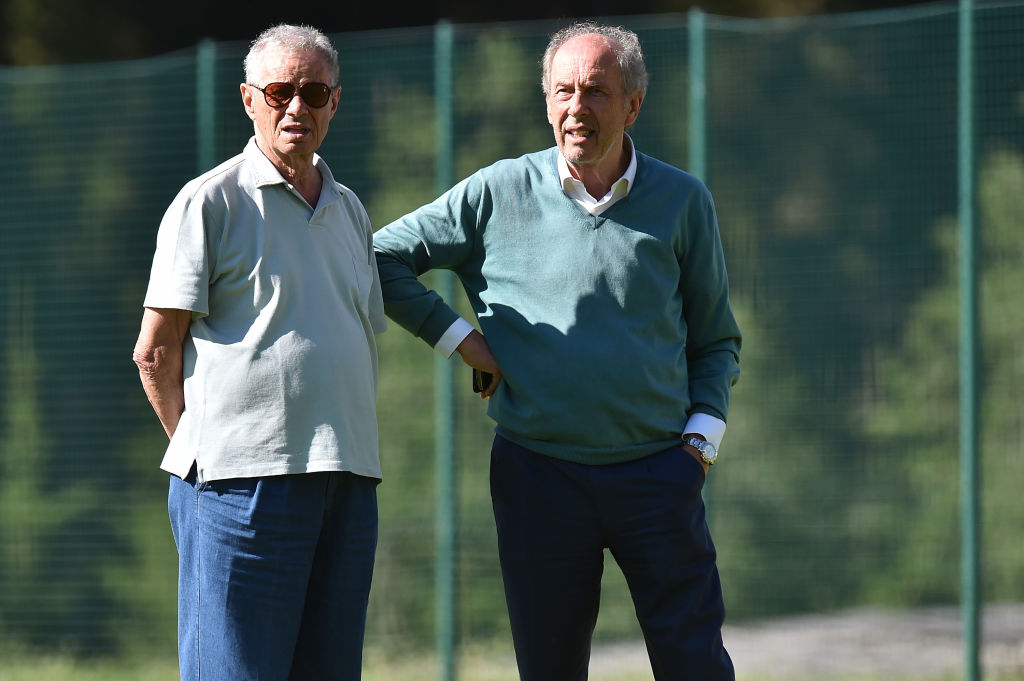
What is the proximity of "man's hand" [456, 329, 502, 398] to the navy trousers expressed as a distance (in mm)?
172

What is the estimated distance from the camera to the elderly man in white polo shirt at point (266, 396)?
97.1 inches

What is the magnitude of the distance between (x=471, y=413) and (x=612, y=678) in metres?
1.12

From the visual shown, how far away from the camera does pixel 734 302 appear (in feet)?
16.0

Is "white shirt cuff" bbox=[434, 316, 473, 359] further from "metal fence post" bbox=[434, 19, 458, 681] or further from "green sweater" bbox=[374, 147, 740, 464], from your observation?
"metal fence post" bbox=[434, 19, 458, 681]

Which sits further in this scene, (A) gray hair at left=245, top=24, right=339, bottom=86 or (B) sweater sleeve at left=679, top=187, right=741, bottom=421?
(B) sweater sleeve at left=679, top=187, right=741, bottom=421

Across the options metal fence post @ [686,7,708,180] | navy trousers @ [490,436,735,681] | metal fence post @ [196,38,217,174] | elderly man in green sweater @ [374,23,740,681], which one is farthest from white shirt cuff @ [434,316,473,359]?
metal fence post @ [196,38,217,174]

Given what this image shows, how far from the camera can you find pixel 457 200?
2.89m

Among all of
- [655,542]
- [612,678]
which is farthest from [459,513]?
[655,542]

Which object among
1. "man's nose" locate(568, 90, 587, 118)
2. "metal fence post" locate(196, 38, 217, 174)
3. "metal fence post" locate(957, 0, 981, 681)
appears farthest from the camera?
"metal fence post" locate(196, 38, 217, 174)

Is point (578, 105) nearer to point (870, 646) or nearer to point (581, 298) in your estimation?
point (581, 298)

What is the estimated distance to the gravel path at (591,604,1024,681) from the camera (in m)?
4.63

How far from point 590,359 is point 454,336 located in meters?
0.34

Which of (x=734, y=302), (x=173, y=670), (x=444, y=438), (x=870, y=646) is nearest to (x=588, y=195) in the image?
(x=734, y=302)

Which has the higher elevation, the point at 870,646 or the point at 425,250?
the point at 425,250
